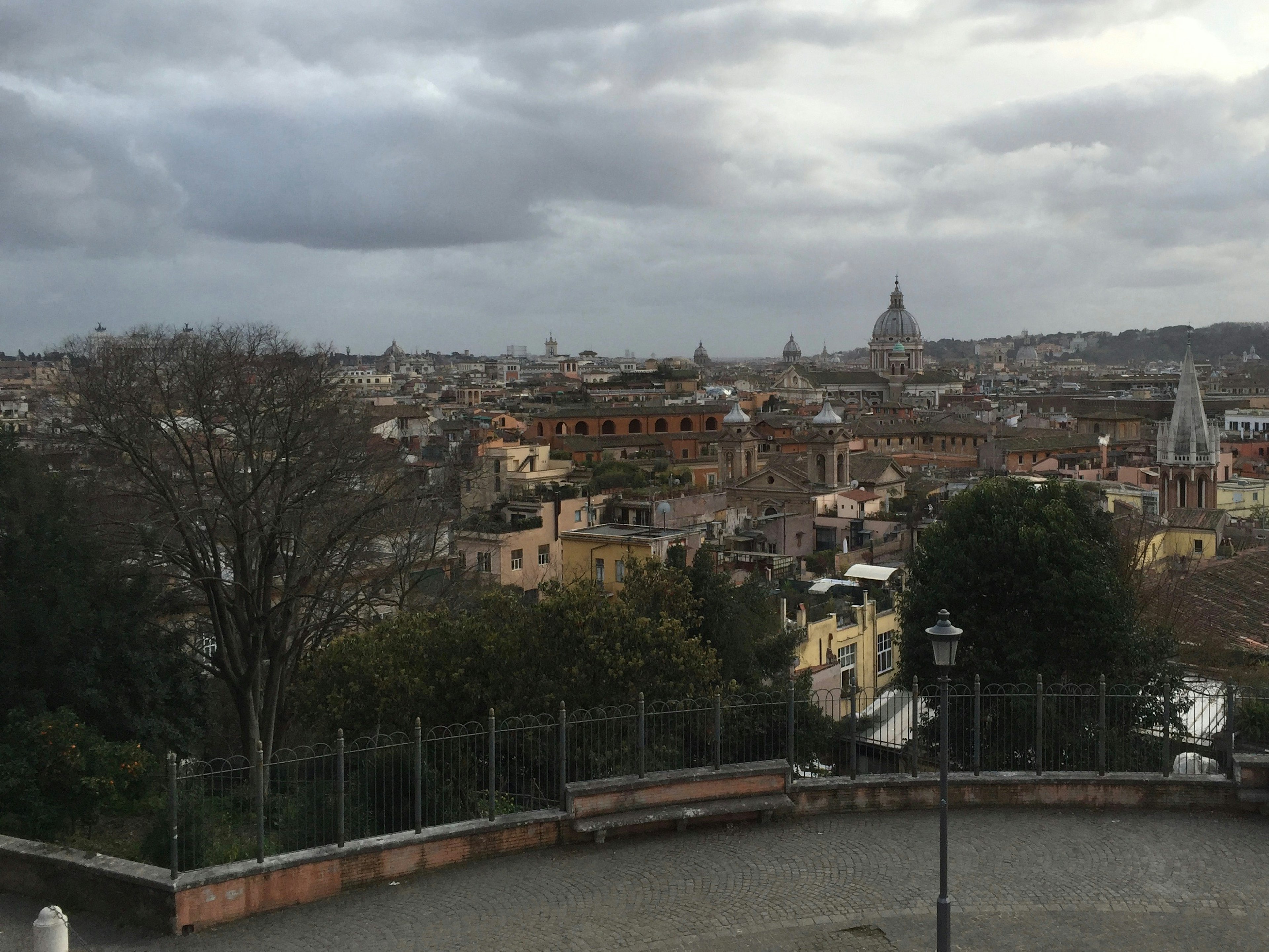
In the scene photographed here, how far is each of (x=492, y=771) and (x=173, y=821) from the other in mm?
2430

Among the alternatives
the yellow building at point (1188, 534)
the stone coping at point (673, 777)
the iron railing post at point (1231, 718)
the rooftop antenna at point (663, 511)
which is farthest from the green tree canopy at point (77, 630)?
the yellow building at point (1188, 534)

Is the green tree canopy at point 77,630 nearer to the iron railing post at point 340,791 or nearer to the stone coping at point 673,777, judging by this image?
the iron railing post at point 340,791

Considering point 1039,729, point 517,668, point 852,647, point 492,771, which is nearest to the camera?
point 492,771

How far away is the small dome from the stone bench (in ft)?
144

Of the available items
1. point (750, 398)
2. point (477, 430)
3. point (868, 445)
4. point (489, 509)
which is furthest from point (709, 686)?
point (750, 398)

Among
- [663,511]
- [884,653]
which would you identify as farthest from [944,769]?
[663,511]

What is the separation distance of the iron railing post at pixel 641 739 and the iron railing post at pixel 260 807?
304cm

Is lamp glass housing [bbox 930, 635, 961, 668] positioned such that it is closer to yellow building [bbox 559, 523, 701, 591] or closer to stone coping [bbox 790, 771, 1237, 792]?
stone coping [bbox 790, 771, 1237, 792]

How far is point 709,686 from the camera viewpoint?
13.9 m

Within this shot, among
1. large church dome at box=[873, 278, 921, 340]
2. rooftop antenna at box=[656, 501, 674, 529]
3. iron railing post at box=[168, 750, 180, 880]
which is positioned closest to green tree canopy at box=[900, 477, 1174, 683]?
iron railing post at box=[168, 750, 180, 880]

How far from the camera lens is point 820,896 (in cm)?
917

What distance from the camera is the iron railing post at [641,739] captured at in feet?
33.5

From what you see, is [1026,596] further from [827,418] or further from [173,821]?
[827,418]

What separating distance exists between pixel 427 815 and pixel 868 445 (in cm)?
7382
